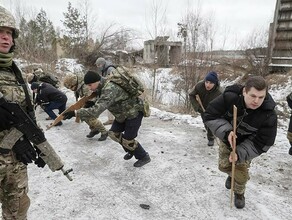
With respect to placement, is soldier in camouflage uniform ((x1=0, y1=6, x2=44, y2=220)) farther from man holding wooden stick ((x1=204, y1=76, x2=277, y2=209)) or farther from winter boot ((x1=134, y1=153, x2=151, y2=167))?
winter boot ((x1=134, y1=153, x2=151, y2=167))

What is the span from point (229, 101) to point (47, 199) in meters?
2.45

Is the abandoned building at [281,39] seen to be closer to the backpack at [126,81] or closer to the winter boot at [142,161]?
the winter boot at [142,161]

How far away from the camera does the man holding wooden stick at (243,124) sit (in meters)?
2.65

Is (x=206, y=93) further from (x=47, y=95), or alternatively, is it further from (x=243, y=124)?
(x=47, y=95)

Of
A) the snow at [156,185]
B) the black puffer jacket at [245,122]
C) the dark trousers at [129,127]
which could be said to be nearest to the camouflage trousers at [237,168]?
the black puffer jacket at [245,122]

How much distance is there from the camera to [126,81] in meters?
3.65

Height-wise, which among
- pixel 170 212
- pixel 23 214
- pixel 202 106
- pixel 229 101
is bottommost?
pixel 170 212

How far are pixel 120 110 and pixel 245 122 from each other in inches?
69.0

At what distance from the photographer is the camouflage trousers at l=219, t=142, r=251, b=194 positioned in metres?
2.97

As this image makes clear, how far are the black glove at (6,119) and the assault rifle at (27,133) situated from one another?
0.02m

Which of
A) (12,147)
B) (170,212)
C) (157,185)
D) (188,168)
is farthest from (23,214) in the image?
(188,168)

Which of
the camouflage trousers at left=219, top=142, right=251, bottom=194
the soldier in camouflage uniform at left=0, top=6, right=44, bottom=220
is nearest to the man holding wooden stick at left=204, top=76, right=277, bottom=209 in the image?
the camouflage trousers at left=219, top=142, right=251, bottom=194

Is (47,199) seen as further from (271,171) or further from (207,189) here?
(271,171)

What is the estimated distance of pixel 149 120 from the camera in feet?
22.4
